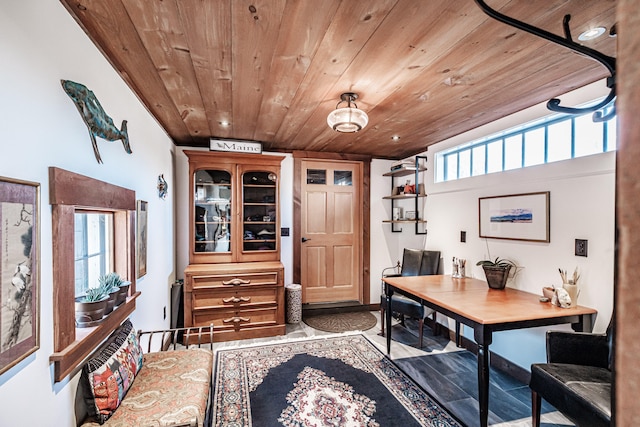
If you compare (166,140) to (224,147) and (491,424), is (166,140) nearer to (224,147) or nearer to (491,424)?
(224,147)

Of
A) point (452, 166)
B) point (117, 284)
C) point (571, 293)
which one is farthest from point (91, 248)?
point (452, 166)

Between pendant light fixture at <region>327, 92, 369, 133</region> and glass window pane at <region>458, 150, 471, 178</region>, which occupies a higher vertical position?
pendant light fixture at <region>327, 92, 369, 133</region>

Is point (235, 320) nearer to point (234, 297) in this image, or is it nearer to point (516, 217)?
point (234, 297)

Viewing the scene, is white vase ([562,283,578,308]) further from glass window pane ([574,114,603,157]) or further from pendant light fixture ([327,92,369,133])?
pendant light fixture ([327,92,369,133])

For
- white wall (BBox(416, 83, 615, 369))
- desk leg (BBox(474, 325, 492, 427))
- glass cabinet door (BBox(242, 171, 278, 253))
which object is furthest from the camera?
glass cabinet door (BBox(242, 171, 278, 253))

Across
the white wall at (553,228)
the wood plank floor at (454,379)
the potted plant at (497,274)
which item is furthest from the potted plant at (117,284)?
the white wall at (553,228)

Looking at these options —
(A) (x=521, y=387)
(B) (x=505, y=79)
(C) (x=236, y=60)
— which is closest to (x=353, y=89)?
(C) (x=236, y=60)

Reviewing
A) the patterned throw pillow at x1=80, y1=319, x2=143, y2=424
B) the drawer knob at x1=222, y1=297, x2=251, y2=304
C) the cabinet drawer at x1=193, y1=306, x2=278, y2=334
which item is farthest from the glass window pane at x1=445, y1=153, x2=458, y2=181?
the patterned throw pillow at x1=80, y1=319, x2=143, y2=424

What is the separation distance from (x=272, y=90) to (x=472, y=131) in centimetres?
216

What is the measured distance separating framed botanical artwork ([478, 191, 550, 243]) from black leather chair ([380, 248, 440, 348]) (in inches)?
30.8

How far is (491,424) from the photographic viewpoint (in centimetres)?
198

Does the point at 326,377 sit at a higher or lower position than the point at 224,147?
lower

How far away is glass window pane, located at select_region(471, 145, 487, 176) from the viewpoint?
9.93 feet

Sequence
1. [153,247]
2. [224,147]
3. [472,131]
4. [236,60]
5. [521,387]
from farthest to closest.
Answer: [224,147] → [472,131] → [153,247] → [521,387] → [236,60]
